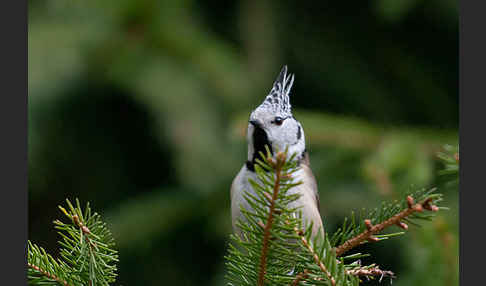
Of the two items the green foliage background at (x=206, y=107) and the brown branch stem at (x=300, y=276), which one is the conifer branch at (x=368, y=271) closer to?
the brown branch stem at (x=300, y=276)

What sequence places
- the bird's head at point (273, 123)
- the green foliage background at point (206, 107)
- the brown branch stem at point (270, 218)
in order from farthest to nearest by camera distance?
the green foliage background at point (206, 107) < the bird's head at point (273, 123) < the brown branch stem at point (270, 218)

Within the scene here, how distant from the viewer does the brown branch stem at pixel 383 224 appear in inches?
48.6

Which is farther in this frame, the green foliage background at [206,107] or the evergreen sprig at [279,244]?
the green foliage background at [206,107]

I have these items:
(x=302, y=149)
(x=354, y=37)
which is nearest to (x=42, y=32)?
(x=302, y=149)

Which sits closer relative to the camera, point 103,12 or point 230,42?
point 103,12

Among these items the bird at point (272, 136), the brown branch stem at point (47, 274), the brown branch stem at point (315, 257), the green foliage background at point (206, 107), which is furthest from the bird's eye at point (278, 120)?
the brown branch stem at point (47, 274)

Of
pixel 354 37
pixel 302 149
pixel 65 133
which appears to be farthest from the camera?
pixel 354 37

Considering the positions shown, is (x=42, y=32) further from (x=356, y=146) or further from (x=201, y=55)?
(x=356, y=146)

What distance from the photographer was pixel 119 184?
330 cm

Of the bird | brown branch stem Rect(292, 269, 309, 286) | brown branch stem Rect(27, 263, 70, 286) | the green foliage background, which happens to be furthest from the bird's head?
Answer: brown branch stem Rect(27, 263, 70, 286)

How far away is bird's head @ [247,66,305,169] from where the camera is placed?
1.87 m

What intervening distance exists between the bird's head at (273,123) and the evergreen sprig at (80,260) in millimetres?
660

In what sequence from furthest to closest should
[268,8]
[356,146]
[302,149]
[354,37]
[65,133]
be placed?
[354,37] → [268,8] → [65,133] → [356,146] → [302,149]

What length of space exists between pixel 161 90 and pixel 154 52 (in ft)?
0.85
